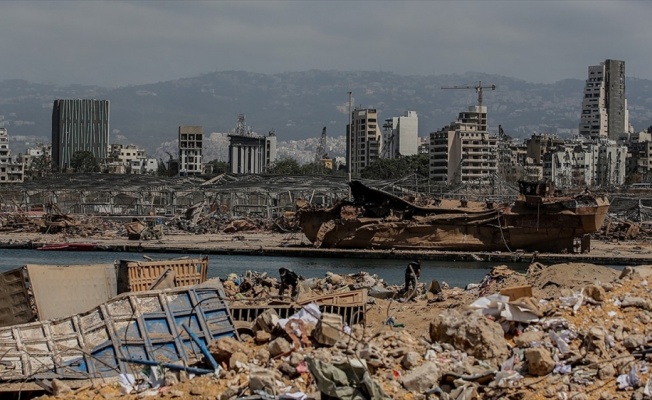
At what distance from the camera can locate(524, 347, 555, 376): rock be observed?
44.8 ft

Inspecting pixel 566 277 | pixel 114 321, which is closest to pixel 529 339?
pixel 566 277

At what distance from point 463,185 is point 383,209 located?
47481 millimetres

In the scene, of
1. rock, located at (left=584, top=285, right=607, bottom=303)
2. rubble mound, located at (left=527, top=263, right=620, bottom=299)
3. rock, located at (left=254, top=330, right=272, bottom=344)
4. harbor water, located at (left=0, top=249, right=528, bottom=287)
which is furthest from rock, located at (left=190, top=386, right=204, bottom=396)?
harbor water, located at (left=0, top=249, right=528, bottom=287)

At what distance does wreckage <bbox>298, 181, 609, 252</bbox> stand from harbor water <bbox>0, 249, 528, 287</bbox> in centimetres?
353

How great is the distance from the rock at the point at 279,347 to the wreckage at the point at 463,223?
47.1 meters

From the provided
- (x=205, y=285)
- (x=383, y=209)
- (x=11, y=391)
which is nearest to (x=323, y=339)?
(x=205, y=285)

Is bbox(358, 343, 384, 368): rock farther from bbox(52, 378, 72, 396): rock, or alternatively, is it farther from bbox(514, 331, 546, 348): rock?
bbox(52, 378, 72, 396): rock

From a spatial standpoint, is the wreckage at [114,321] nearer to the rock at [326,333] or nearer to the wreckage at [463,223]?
the rock at [326,333]

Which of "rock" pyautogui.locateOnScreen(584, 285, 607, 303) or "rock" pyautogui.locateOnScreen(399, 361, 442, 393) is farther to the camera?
"rock" pyautogui.locateOnScreen(584, 285, 607, 303)

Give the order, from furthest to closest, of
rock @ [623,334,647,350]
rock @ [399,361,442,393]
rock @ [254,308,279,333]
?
rock @ [254,308,279,333] < rock @ [623,334,647,350] < rock @ [399,361,442,393]

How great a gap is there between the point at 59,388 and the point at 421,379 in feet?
15.3

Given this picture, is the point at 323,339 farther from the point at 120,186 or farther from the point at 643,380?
the point at 120,186

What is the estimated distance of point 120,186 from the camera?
328ft

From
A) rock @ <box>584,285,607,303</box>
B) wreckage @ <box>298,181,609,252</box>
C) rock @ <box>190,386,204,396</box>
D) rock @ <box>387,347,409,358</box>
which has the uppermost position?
rock @ <box>584,285,607,303</box>
